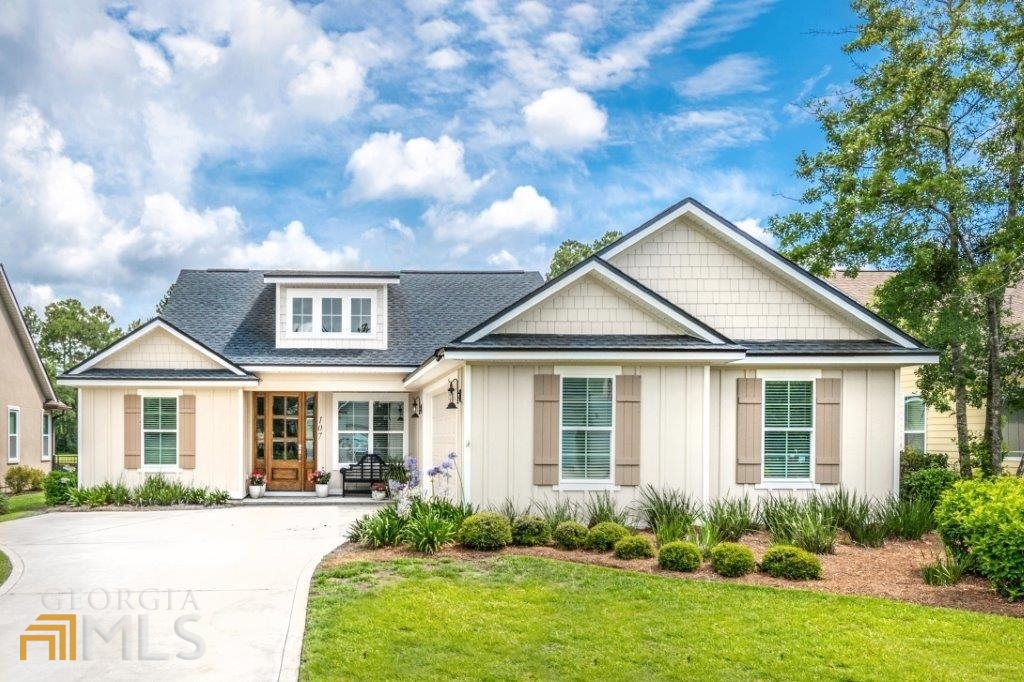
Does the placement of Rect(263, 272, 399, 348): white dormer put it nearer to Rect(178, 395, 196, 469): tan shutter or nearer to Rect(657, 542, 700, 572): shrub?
Rect(178, 395, 196, 469): tan shutter

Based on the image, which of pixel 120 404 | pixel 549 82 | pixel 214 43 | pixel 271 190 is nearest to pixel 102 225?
pixel 271 190

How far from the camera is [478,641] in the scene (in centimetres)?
635

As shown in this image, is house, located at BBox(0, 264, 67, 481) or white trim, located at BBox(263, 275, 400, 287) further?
house, located at BBox(0, 264, 67, 481)

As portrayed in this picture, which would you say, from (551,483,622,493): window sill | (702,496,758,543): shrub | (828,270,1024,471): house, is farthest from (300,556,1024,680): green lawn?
(828,270,1024,471): house

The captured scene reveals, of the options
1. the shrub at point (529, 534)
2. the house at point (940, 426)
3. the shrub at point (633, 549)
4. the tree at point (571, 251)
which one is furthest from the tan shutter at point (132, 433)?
the tree at point (571, 251)

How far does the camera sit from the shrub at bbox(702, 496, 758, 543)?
10.2 metres

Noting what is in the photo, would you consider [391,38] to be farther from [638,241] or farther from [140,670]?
[140,670]

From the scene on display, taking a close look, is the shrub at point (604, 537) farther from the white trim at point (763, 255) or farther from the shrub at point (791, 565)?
the white trim at point (763, 255)

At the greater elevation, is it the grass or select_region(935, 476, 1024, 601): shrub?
select_region(935, 476, 1024, 601): shrub

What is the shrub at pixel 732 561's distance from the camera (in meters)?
8.36

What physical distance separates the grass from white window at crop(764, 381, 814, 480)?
14.5 metres

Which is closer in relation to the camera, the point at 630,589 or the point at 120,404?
the point at 630,589

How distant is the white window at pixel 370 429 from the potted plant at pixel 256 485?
1869mm

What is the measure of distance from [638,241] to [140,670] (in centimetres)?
1004
